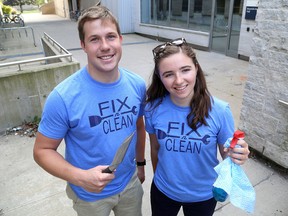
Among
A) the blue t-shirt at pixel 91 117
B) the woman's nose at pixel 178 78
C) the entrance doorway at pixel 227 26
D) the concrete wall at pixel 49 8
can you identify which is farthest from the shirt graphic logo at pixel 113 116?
the concrete wall at pixel 49 8

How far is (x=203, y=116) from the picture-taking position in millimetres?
1485

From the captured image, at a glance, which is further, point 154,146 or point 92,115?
point 154,146

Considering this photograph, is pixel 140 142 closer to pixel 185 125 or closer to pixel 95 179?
pixel 185 125

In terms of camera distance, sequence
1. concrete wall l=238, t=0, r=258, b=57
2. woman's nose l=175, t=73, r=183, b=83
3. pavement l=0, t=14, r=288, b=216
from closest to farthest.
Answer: woman's nose l=175, t=73, r=183, b=83
pavement l=0, t=14, r=288, b=216
concrete wall l=238, t=0, r=258, b=57

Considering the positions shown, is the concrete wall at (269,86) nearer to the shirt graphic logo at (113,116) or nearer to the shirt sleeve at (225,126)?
the shirt sleeve at (225,126)

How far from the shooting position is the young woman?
150 cm

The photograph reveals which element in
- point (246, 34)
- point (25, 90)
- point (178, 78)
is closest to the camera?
point (178, 78)

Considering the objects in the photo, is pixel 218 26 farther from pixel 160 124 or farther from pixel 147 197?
pixel 160 124

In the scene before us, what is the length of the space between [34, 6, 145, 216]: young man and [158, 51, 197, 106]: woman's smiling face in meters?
0.23

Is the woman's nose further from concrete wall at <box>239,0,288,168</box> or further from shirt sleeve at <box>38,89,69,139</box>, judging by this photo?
concrete wall at <box>239,0,288,168</box>

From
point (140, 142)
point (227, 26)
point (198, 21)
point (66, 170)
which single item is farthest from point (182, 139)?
point (198, 21)

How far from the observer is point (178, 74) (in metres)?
1.49

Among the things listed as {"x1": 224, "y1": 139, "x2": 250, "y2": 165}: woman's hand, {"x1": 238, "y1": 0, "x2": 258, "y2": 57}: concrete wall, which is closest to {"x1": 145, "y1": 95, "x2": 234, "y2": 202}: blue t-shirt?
{"x1": 224, "y1": 139, "x2": 250, "y2": 165}: woman's hand

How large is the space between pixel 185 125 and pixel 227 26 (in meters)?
8.37
